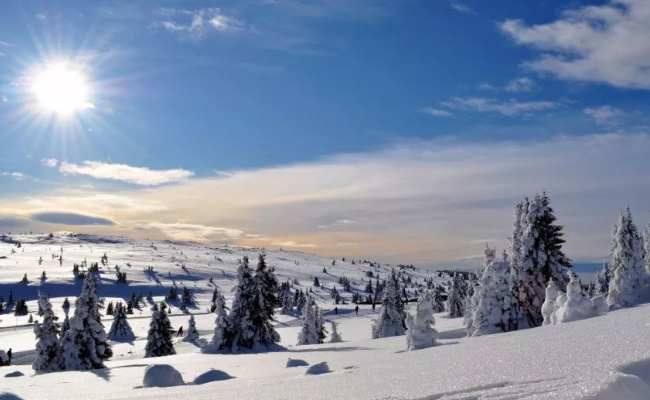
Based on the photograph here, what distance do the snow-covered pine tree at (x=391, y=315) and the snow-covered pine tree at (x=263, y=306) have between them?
1792 centimetres

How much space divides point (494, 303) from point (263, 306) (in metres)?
20.3

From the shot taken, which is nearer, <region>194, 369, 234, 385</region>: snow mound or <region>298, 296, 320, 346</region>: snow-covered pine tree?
<region>194, 369, 234, 385</region>: snow mound

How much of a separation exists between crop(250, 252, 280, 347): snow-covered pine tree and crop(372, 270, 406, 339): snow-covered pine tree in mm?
17921

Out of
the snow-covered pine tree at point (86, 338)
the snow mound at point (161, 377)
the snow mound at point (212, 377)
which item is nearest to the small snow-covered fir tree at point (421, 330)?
the snow mound at point (212, 377)

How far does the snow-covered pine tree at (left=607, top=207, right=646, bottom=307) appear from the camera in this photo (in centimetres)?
4188

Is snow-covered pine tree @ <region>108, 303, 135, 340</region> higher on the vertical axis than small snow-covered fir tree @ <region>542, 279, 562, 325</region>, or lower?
lower

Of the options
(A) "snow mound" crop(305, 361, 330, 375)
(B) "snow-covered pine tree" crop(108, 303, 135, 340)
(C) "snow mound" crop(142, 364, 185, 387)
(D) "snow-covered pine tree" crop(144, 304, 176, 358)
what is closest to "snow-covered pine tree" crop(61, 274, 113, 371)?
(D) "snow-covered pine tree" crop(144, 304, 176, 358)

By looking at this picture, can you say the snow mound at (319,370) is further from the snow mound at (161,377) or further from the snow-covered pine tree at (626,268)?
the snow-covered pine tree at (626,268)

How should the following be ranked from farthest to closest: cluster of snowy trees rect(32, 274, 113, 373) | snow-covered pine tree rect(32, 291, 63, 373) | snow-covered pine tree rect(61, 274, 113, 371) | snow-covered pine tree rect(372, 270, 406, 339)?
snow-covered pine tree rect(372, 270, 406, 339)
snow-covered pine tree rect(32, 291, 63, 373)
cluster of snowy trees rect(32, 274, 113, 373)
snow-covered pine tree rect(61, 274, 113, 371)

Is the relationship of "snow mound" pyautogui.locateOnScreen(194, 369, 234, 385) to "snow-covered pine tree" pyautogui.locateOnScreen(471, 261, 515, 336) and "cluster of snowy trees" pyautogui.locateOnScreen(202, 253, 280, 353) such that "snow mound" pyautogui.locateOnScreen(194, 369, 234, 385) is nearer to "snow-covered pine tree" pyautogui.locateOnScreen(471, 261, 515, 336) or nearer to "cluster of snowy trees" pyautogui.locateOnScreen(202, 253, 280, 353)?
"snow-covered pine tree" pyautogui.locateOnScreen(471, 261, 515, 336)

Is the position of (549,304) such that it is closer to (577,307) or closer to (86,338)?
(577,307)

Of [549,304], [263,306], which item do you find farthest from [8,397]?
[263,306]

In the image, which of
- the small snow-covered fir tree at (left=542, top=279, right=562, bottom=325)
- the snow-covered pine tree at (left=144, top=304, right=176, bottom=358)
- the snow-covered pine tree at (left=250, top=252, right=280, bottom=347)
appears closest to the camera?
the small snow-covered fir tree at (left=542, top=279, right=562, bottom=325)

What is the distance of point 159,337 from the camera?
52.2 metres
